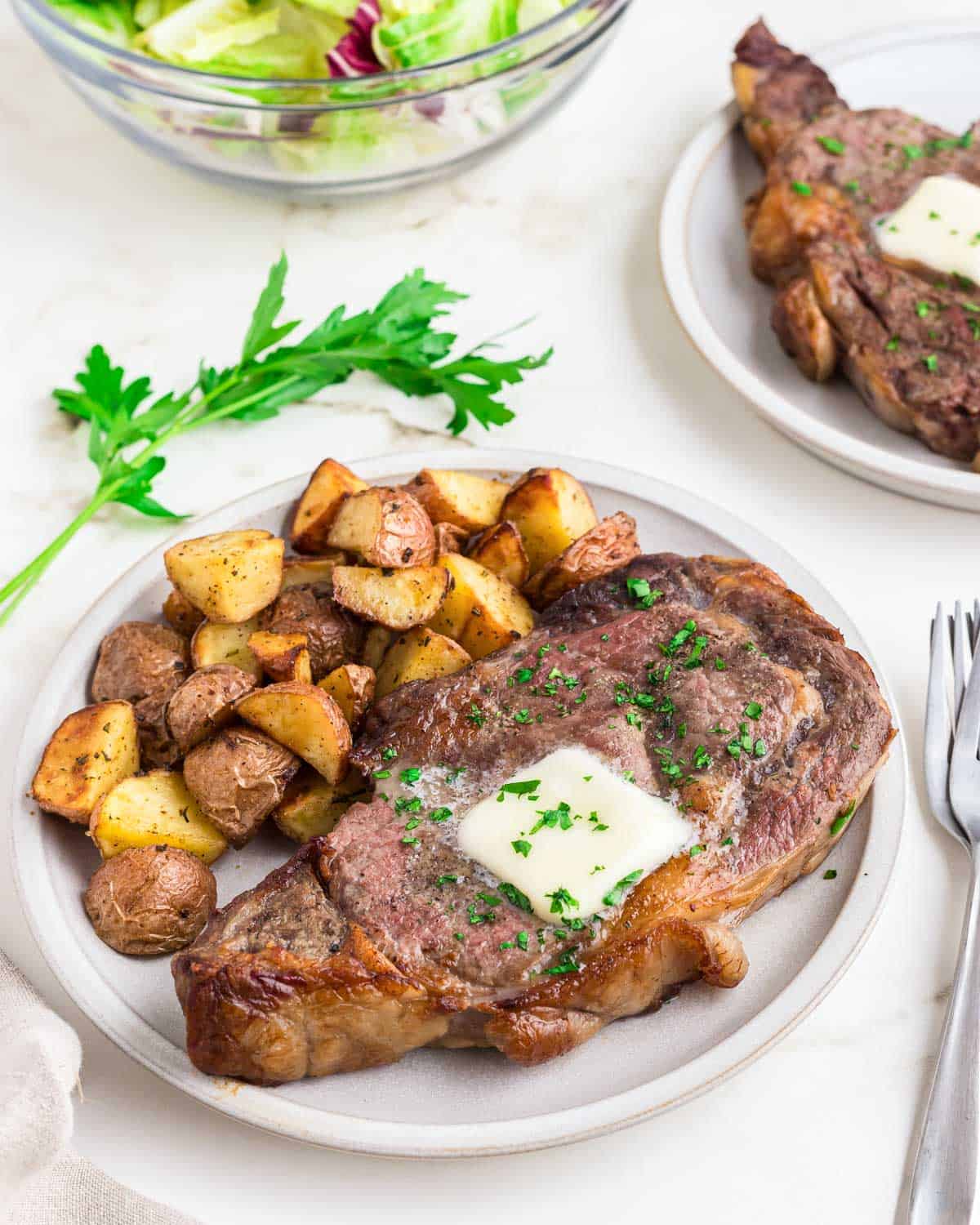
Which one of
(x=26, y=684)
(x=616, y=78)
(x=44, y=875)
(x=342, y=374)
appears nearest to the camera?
(x=44, y=875)

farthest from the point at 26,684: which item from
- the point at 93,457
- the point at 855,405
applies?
the point at 855,405

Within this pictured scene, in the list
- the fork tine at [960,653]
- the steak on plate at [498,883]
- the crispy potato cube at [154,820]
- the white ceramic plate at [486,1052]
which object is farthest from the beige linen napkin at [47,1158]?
the fork tine at [960,653]

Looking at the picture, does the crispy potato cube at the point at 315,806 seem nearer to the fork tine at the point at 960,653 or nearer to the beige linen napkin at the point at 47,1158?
the beige linen napkin at the point at 47,1158

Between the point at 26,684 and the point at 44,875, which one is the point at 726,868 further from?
the point at 26,684

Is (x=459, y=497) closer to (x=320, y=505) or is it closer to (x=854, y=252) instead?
(x=320, y=505)

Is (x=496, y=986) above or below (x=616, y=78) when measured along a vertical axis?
below

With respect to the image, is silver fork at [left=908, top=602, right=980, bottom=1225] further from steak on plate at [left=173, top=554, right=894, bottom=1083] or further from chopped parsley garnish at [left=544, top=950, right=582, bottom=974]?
chopped parsley garnish at [left=544, top=950, right=582, bottom=974]
